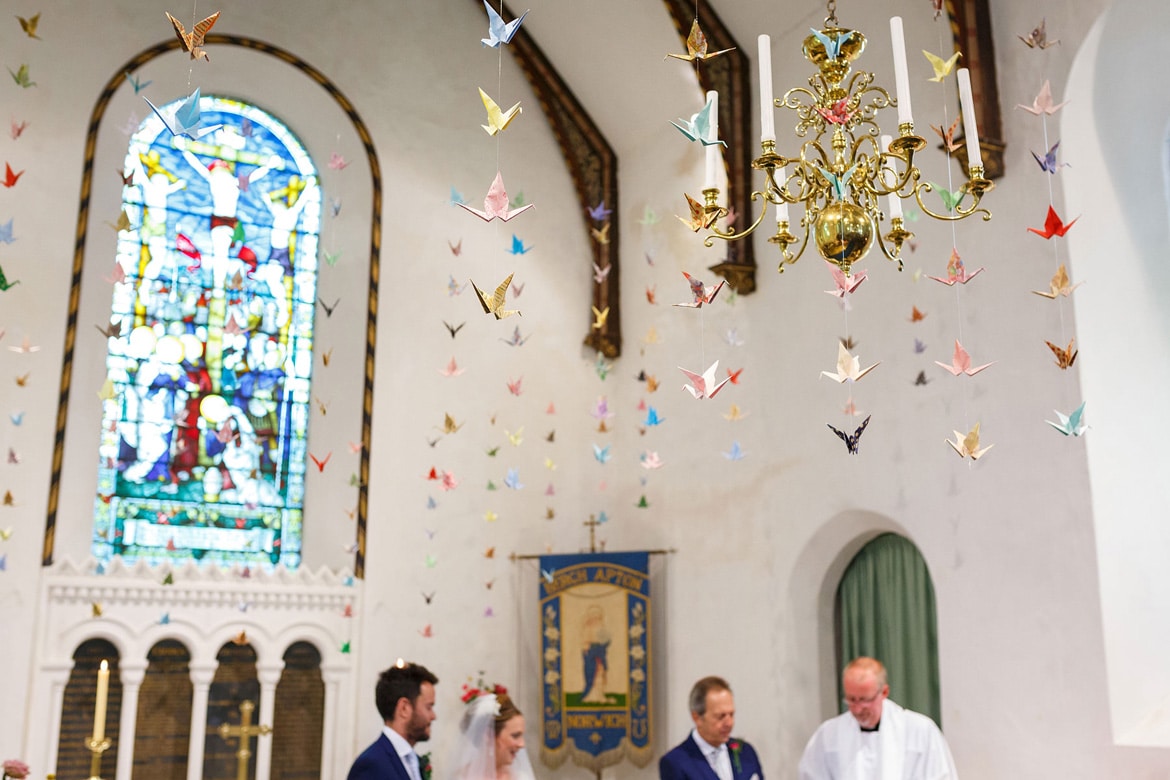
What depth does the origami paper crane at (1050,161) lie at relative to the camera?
544 centimetres

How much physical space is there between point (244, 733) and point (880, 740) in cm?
360

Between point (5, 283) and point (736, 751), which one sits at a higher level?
point (5, 283)

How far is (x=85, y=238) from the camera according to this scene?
7.37 meters

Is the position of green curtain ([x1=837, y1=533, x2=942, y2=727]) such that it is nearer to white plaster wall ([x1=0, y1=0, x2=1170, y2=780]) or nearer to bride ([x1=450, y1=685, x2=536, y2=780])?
white plaster wall ([x1=0, y1=0, x2=1170, y2=780])

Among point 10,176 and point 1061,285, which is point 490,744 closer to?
point 1061,285

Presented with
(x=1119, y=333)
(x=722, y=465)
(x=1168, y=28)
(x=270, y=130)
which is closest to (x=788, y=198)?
(x=1119, y=333)

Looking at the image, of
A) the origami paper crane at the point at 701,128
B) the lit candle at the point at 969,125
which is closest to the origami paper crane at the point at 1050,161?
the lit candle at the point at 969,125

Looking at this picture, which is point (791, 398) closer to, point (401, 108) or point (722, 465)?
point (722, 465)

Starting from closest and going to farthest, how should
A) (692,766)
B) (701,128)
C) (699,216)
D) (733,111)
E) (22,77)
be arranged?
(701,128)
(699,216)
(692,766)
(22,77)
(733,111)

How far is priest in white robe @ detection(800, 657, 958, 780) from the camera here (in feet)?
17.4

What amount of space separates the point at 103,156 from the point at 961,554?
5.52 m

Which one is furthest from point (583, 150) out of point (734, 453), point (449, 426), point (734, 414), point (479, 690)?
point (479, 690)

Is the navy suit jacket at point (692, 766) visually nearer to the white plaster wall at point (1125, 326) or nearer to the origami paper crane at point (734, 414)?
the white plaster wall at point (1125, 326)

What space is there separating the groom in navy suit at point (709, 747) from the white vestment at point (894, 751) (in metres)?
0.48
